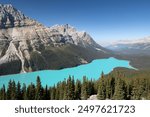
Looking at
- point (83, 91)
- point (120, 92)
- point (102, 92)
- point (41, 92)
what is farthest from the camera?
point (83, 91)

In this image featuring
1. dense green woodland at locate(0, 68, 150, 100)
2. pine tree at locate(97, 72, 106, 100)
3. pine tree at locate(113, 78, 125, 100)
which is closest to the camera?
pine tree at locate(113, 78, 125, 100)

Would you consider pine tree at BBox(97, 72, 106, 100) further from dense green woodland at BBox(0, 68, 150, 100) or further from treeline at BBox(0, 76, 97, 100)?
treeline at BBox(0, 76, 97, 100)

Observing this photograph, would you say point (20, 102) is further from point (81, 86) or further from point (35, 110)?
point (81, 86)

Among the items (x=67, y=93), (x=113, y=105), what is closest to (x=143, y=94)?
(x=67, y=93)

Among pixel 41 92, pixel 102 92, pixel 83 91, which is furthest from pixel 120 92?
pixel 41 92

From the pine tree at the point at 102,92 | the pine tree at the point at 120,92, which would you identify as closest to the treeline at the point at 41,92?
the pine tree at the point at 102,92

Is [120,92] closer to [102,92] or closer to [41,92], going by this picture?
[102,92]

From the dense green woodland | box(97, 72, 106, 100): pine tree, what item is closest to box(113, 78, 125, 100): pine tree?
the dense green woodland

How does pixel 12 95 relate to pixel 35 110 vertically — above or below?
below

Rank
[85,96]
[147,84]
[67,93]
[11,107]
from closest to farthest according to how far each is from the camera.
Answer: [11,107] → [67,93] → [85,96] → [147,84]

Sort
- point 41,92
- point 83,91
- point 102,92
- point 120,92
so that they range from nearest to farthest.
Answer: point 120,92 < point 41,92 < point 102,92 < point 83,91

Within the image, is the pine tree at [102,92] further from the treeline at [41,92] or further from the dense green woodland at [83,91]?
the treeline at [41,92]
